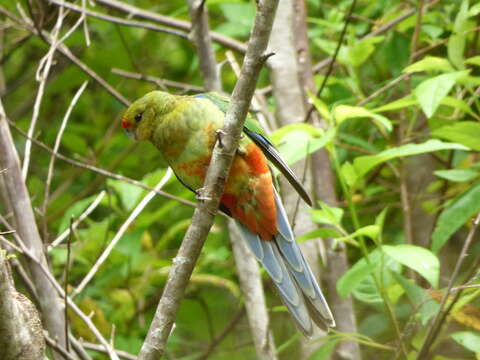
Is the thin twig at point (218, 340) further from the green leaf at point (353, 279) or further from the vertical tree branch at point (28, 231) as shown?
the green leaf at point (353, 279)

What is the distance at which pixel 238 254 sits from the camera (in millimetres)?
3475

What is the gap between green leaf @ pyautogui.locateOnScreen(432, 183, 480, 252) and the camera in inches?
110

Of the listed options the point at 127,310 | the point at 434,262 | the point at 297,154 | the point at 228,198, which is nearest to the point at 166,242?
the point at 127,310

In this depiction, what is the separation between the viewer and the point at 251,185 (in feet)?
10.2

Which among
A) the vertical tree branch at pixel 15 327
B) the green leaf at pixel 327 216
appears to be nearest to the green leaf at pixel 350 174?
the green leaf at pixel 327 216

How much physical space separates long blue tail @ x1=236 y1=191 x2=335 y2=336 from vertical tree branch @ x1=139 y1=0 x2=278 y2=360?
2.75ft

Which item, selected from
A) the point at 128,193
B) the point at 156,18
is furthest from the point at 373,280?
the point at 156,18

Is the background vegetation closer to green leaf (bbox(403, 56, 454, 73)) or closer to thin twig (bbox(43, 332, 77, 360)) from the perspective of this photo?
green leaf (bbox(403, 56, 454, 73))

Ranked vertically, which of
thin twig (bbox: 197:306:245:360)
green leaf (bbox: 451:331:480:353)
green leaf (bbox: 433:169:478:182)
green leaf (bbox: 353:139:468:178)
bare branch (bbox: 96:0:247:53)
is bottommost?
thin twig (bbox: 197:306:245:360)

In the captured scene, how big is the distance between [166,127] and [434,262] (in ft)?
4.15

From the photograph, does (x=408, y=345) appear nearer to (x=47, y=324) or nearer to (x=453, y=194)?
(x=453, y=194)

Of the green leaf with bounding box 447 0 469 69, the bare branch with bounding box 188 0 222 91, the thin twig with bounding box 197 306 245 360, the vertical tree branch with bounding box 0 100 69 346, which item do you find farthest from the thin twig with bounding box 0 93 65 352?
the green leaf with bounding box 447 0 469 69

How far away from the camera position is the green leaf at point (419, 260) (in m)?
2.47

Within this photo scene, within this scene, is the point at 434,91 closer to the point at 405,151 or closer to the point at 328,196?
the point at 405,151
